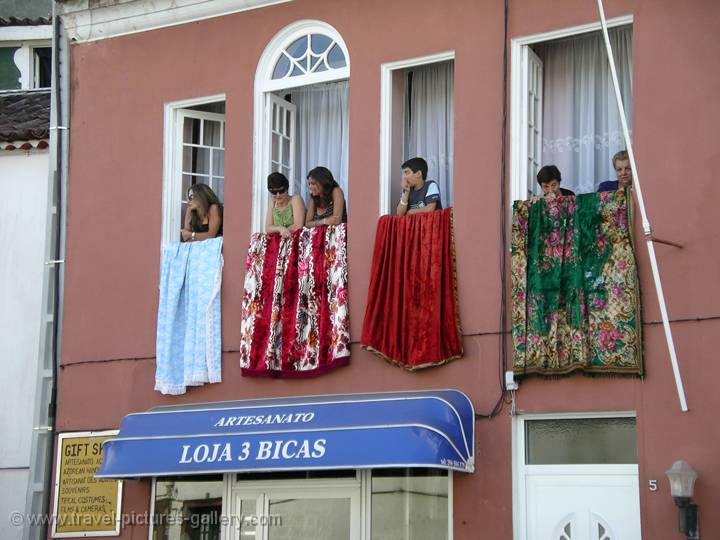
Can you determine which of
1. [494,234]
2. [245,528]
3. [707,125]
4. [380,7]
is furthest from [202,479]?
[707,125]

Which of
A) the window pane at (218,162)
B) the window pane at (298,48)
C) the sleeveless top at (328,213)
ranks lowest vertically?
the sleeveless top at (328,213)

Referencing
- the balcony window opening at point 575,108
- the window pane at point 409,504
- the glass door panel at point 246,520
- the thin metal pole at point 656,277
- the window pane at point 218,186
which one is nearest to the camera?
the thin metal pole at point 656,277

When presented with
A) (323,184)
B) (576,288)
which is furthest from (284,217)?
(576,288)

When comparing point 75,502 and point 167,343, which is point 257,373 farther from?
point 75,502

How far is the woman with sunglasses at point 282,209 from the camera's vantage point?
16094mm

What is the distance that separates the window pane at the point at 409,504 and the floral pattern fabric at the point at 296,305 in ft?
4.36

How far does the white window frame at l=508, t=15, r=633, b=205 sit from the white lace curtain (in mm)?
1045

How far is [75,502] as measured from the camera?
16828 millimetres

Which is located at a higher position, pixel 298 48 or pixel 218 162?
pixel 298 48

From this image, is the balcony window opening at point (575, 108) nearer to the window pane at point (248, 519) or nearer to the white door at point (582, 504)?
the white door at point (582, 504)

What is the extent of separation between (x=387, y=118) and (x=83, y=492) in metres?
5.39

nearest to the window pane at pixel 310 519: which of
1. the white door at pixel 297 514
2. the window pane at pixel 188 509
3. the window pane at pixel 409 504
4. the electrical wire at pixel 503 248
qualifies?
the white door at pixel 297 514

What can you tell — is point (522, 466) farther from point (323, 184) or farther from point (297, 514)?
point (323, 184)

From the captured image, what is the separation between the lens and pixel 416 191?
50.5 feet
